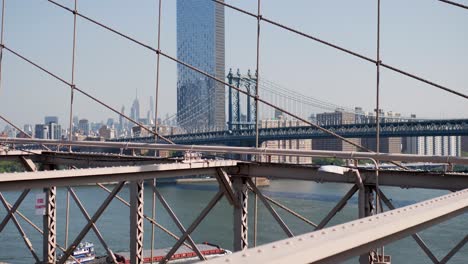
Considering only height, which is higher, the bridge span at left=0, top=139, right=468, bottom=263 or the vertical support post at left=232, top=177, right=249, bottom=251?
the bridge span at left=0, top=139, right=468, bottom=263

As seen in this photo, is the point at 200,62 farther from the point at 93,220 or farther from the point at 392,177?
the point at 392,177

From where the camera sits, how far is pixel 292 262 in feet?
4.02

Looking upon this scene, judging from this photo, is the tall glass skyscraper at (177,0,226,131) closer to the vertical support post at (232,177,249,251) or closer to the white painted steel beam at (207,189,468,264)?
the vertical support post at (232,177,249,251)

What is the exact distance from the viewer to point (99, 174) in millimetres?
→ 3836

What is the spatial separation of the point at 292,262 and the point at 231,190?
2.98 m

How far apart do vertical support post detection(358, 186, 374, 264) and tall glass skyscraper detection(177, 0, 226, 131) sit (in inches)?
2172

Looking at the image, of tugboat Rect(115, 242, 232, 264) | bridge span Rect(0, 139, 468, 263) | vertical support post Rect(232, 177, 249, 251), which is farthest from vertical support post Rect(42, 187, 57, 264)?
tugboat Rect(115, 242, 232, 264)

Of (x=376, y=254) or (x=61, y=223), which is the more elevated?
(x=376, y=254)

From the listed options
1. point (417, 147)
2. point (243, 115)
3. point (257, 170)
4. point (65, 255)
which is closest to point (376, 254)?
point (257, 170)

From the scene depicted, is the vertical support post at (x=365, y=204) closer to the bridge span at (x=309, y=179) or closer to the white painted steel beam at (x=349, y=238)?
the bridge span at (x=309, y=179)

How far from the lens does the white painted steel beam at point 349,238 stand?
1249mm

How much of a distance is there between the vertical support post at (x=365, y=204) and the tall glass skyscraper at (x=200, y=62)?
55.2 meters

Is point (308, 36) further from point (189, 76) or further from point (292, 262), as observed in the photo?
point (189, 76)

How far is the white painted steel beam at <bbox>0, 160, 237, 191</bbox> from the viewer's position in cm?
353
